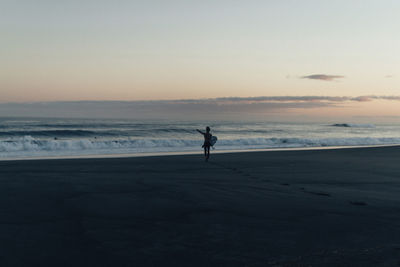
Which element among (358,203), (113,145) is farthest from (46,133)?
(358,203)

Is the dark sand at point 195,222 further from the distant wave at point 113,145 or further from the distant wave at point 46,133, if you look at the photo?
the distant wave at point 46,133

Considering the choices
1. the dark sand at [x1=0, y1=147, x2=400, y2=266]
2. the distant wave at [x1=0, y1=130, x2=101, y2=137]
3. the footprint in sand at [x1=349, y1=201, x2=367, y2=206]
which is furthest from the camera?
the distant wave at [x1=0, y1=130, x2=101, y2=137]

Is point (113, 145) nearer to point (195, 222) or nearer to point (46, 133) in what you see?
point (46, 133)

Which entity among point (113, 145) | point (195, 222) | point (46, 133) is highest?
point (195, 222)

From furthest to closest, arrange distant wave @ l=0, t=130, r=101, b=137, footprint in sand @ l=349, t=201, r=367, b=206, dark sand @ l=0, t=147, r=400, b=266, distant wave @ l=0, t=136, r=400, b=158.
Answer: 1. distant wave @ l=0, t=130, r=101, b=137
2. distant wave @ l=0, t=136, r=400, b=158
3. footprint in sand @ l=349, t=201, r=367, b=206
4. dark sand @ l=0, t=147, r=400, b=266

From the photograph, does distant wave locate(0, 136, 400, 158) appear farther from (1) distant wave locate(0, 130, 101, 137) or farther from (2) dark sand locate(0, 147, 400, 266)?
(2) dark sand locate(0, 147, 400, 266)

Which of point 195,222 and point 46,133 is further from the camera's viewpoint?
point 46,133

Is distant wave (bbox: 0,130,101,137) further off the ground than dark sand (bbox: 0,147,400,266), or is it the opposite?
dark sand (bbox: 0,147,400,266)

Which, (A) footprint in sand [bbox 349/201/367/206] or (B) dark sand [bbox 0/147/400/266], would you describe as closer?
(B) dark sand [bbox 0/147/400/266]

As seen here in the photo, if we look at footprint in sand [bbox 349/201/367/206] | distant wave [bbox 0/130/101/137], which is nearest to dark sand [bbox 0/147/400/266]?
footprint in sand [bbox 349/201/367/206]

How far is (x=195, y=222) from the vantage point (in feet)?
21.1

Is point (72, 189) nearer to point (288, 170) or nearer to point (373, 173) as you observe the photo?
point (288, 170)

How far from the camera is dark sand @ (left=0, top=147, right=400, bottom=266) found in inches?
187

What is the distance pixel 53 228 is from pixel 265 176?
339 inches
